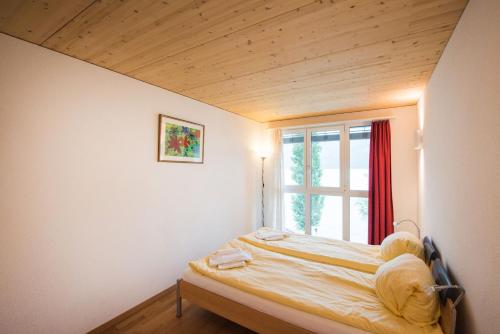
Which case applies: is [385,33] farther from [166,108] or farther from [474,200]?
[166,108]

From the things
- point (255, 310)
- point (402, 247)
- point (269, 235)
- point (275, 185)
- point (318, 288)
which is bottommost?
point (255, 310)

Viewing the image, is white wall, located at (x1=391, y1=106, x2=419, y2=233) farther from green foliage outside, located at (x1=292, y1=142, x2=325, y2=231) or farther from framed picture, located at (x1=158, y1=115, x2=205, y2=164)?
framed picture, located at (x1=158, y1=115, x2=205, y2=164)

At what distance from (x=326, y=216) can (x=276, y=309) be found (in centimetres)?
251

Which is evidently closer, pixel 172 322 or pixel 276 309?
pixel 276 309

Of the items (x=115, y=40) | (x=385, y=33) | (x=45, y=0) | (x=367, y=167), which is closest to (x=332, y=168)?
(x=367, y=167)

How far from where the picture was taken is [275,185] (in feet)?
14.1

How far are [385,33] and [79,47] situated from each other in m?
2.28

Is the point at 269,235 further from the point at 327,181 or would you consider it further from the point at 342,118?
the point at 342,118

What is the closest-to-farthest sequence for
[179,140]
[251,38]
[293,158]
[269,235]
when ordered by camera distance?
[251,38] < [179,140] < [269,235] < [293,158]

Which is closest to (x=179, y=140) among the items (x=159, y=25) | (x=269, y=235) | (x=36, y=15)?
(x=159, y=25)

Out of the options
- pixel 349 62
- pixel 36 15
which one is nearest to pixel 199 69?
pixel 36 15

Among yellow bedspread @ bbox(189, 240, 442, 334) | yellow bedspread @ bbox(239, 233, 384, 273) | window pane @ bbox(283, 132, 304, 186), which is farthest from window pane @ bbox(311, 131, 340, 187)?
yellow bedspread @ bbox(189, 240, 442, 334)

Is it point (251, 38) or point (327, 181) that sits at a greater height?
point (251, 38)

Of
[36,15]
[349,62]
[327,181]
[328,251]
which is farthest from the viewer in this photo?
[327,181]
